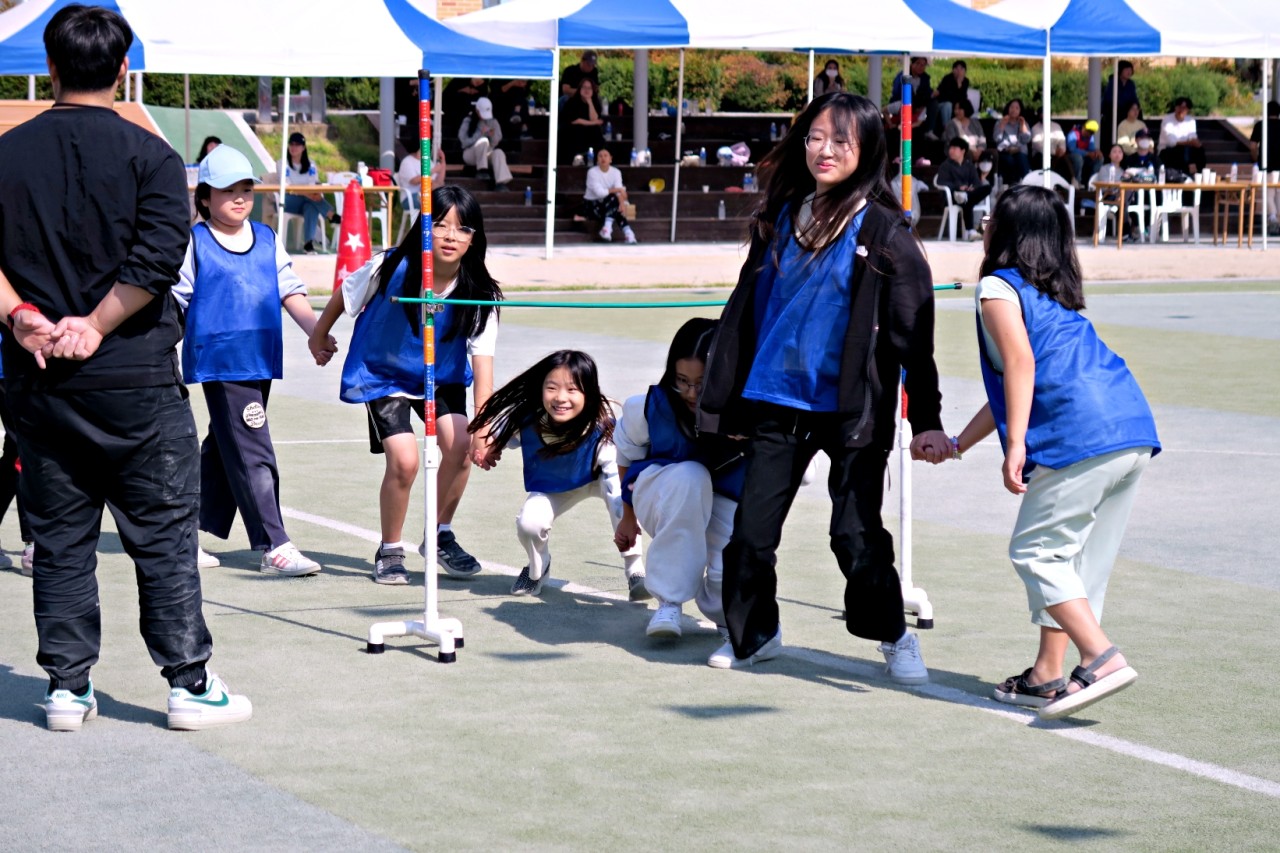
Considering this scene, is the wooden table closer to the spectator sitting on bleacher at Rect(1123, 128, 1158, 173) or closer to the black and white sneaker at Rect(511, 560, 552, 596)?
the spectator sitting on bleacher at Rect(1123, 128, 1158, 173)

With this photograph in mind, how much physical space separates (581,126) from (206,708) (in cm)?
2432

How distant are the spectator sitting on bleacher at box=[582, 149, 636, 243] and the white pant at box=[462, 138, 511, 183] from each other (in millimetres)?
1414

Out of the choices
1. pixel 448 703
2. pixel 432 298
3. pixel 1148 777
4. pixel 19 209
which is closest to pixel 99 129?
pixel 19 209

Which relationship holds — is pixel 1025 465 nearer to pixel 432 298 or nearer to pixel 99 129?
pixel 432 298

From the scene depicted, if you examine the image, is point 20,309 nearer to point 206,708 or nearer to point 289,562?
point 206,708

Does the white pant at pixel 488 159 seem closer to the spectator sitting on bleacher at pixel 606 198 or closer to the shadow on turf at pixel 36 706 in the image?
the spectator sitting on bleacher at pixel 606 198

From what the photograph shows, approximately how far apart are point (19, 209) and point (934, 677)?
9.95ft

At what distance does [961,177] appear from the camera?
28.3 meters

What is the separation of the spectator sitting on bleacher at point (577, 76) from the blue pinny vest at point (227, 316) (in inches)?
882

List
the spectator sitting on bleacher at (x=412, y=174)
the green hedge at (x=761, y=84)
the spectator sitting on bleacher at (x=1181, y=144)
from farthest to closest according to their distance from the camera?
the green hedge at (x=761, y=84) < the spectator sitting on bleacher at (x=1181, y=144) < the spectator sitting on bleacher at (x=412, y=174)

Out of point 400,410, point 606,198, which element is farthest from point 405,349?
point 606,198

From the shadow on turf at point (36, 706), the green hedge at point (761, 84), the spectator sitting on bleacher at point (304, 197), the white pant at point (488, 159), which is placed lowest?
the shadow on turf at point (36, 706)

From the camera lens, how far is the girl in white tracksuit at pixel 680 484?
20.5 ft

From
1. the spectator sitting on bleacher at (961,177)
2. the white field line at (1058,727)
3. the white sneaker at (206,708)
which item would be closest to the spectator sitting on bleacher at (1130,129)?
the spectator sitting on bleacher at (961,177)
